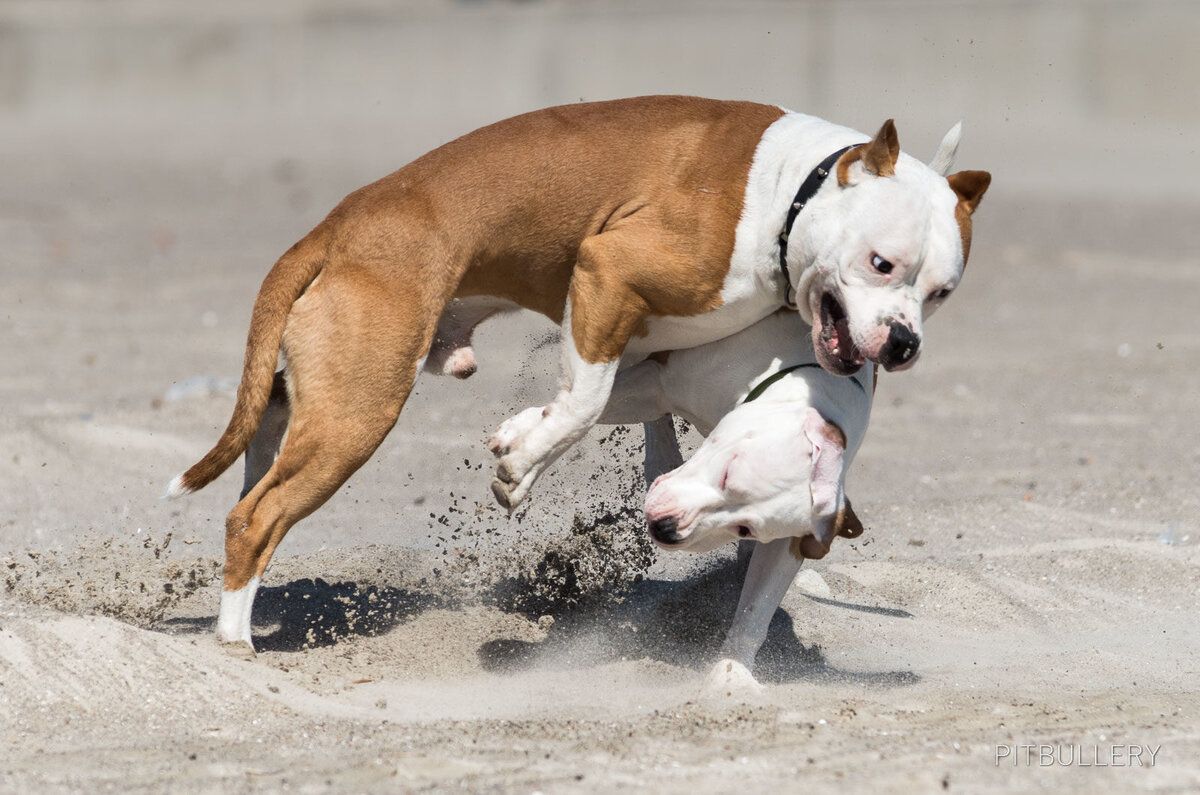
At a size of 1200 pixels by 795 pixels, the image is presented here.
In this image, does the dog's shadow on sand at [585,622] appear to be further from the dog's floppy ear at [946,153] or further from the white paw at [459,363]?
the dog's floppy ear at [946,153]

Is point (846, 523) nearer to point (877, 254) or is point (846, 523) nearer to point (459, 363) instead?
point (877, 254)

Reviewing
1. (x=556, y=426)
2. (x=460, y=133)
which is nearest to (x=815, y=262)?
(x=556, y=426)

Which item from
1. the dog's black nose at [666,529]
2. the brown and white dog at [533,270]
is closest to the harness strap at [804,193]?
the brown and white dog at [533,270]

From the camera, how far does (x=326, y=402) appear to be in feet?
15.8

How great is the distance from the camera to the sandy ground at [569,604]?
4012mm

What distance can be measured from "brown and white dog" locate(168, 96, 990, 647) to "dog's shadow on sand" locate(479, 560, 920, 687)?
824 mm

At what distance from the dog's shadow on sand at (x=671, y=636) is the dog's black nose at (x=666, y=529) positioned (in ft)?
3.04

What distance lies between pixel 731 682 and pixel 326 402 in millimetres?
1642

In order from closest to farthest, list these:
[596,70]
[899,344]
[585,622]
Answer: [899,344] → [585,622] → [596,70]

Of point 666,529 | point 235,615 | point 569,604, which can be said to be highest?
point 666,529

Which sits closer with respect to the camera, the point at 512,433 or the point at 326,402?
the point at 326,402

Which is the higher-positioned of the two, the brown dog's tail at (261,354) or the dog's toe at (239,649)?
the brown dog's tail at (261,354)

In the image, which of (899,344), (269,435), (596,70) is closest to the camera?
(899,344)

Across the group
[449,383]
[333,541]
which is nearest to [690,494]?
[333,541]
